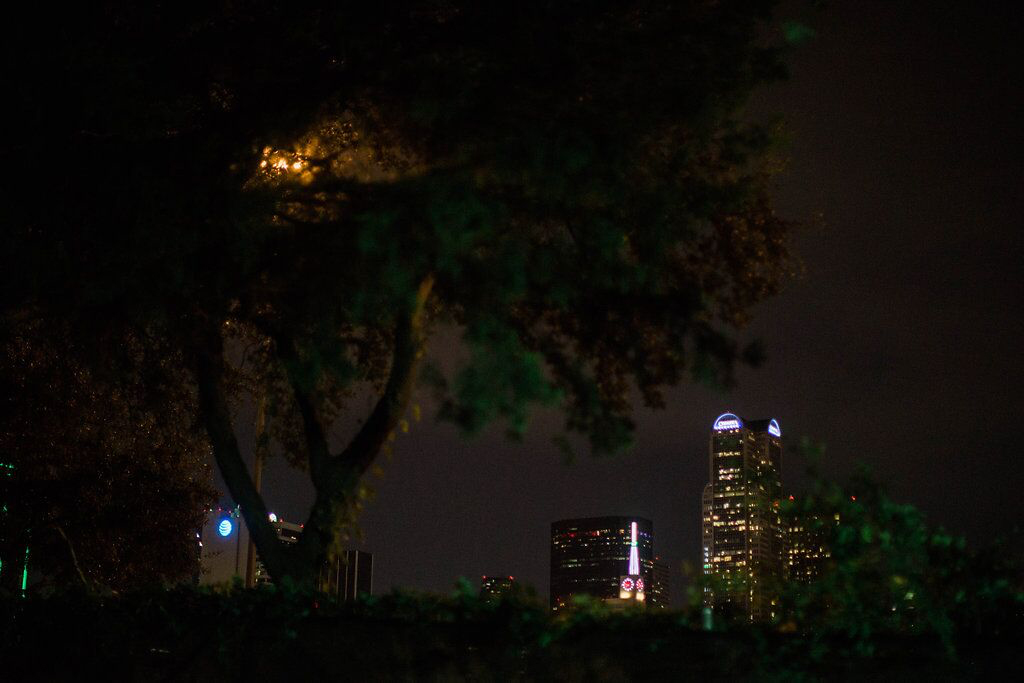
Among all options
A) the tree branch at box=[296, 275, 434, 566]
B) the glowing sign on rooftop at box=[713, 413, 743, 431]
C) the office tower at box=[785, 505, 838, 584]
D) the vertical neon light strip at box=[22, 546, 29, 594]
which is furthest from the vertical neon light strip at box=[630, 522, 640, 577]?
the office tower at box=[785, 505, 838, 584]

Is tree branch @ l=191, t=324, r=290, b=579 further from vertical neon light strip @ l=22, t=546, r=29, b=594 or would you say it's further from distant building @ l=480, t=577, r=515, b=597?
vertical neon light strip @ l=22, t=546, r=29, b=594

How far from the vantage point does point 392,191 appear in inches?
289

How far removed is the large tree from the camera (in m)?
7.55

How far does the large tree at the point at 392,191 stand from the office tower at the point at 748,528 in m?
0.68

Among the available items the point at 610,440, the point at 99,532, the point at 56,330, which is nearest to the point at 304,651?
the point at 610,440

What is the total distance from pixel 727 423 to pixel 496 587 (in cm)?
417

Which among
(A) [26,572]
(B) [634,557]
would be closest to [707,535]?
(A) [26,572]

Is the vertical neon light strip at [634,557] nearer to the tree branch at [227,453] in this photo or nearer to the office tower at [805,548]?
the tree branch at [227,453]

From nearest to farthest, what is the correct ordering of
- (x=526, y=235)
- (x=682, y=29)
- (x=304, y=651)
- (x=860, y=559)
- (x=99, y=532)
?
1. (x=860, y=559)
2. (x=304, y=651)
3. (x=682, y=29)
4. (x=526, y=235)
5. (x=99, y=532)

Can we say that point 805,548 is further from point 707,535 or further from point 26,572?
point 26,572

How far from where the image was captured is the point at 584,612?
6.57 m

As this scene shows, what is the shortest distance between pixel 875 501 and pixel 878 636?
91 centimetres

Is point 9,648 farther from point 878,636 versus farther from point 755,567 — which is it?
point 878,636

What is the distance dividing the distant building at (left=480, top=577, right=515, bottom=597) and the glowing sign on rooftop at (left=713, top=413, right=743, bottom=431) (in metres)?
2.99
